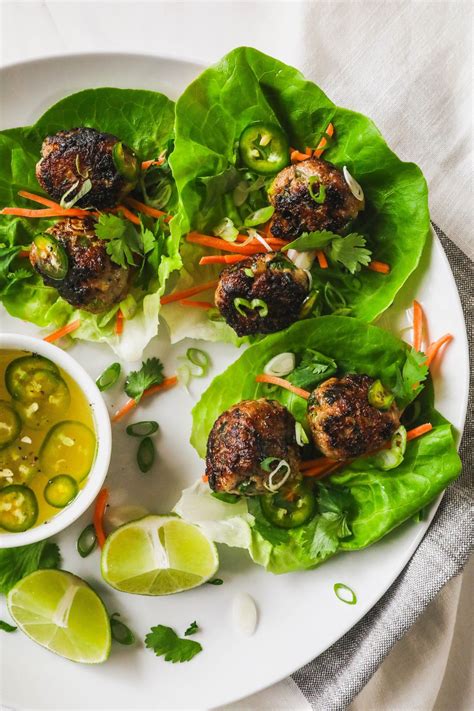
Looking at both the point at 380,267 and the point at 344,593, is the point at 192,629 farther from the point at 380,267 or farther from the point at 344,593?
the point at 380,267

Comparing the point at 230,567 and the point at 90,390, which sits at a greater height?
the point at 90,390

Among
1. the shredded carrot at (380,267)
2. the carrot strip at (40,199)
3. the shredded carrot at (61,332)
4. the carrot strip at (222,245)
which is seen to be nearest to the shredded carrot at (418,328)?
the shredded carrot at (380,267)

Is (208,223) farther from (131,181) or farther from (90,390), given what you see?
(90,390)

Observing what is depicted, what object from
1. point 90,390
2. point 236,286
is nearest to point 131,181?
point 236,286

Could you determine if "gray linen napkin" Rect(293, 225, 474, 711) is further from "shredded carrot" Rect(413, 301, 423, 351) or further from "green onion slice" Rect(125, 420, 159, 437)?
"green onion slice" Rect(125, 420, 159, 437)

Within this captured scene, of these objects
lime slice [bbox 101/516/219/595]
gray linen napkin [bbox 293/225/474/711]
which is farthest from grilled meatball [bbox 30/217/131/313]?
gray linen napkin [bbox 293/225/474/711]

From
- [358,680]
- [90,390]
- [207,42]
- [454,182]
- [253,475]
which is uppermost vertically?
[454,182]

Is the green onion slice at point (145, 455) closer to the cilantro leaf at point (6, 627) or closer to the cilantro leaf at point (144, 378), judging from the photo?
the cilantro leaf at point (144, 378)
